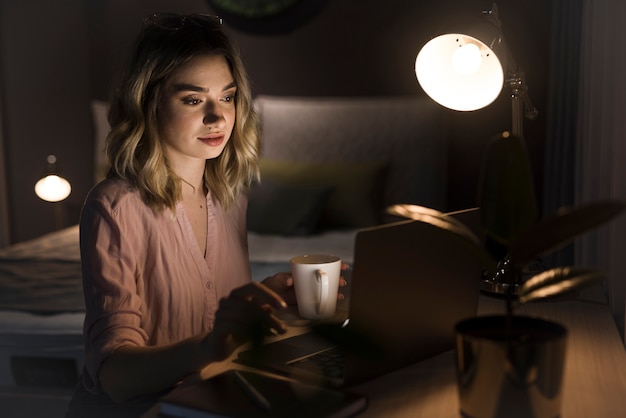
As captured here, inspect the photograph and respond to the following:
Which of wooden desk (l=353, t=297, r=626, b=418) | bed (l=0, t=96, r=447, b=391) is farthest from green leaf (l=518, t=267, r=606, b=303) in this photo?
bed (l=0, t=96, r=447, b=391)

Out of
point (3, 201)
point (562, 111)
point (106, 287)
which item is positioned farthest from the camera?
point (3, 201)

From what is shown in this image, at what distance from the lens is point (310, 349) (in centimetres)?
131

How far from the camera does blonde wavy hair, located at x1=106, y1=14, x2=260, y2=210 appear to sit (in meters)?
1.67

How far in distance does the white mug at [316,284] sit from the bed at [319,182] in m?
1.48

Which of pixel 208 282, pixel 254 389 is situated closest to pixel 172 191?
pixel 208 282

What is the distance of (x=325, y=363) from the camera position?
4.03ft

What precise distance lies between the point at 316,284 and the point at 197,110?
449 mm

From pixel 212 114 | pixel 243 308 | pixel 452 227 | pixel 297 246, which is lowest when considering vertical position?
pixel 297 246

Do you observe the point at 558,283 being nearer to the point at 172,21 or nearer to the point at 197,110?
the point at 197,110

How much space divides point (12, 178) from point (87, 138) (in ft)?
1.70

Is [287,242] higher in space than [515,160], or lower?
lower

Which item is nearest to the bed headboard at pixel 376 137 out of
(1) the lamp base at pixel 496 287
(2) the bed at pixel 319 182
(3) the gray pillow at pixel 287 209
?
(2) the bed at pixel 319 182

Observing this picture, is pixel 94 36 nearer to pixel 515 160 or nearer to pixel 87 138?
pixel 87 138

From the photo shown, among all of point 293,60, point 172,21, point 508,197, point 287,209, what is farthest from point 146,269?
point 293,60
